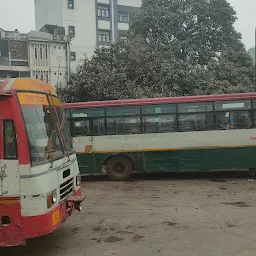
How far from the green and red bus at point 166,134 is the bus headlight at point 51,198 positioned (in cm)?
662

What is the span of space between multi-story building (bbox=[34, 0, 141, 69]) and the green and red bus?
21697mm

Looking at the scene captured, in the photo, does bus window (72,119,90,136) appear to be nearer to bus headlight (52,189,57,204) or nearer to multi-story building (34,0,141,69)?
bus headlight (52,189,57,204)

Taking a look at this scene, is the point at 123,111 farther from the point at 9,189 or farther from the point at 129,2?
the point at 129,2

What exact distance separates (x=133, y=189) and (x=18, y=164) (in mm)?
5938

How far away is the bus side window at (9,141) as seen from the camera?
457 cm

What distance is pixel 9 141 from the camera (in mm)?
4602

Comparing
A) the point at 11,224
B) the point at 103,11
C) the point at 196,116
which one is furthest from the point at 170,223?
the point at 103,11

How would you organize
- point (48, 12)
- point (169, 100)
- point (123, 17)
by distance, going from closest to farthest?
point (169, 100), point (48, 12), point (123, 17)

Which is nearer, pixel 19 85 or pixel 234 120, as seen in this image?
pixel 19 85

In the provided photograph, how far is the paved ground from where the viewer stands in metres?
5.37

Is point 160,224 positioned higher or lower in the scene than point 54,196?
lower

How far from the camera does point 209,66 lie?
21.8 meters

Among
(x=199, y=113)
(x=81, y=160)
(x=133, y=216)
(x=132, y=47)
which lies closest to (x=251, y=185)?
(x=199, y=113)

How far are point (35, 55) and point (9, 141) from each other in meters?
21.7
